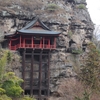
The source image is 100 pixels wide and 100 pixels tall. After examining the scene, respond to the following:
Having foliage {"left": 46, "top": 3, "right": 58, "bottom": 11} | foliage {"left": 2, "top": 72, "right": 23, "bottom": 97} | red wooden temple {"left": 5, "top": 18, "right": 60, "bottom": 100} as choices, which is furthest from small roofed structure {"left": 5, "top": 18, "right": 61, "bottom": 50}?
foliage {"left": 2, "top": 72, "right": 23, "bottom": 97}

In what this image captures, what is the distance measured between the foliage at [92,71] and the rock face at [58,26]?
2.59 meters

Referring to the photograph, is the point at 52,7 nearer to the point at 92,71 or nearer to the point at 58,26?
the point at 58,26

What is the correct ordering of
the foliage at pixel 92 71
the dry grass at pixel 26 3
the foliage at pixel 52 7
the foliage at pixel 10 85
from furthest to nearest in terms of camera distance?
1. the foliage at pixel 52 7
2. the dry grass at pixel 26 3
3. the foliage at pixel 92 71
4. the foliage at pixel 10 85

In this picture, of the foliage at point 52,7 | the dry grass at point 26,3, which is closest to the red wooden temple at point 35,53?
the dry grass at point 26,3

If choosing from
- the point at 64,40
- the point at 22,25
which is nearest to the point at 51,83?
the point at 64,40

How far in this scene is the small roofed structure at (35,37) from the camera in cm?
3114

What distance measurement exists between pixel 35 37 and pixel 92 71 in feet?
23.9

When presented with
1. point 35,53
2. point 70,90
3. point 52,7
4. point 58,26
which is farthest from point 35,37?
point 70,90

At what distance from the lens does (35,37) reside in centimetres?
3180

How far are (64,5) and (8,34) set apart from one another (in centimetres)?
868

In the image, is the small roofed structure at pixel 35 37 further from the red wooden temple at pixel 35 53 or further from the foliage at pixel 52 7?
the foliage at pixel 52 7

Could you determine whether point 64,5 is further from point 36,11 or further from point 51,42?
point 51,42

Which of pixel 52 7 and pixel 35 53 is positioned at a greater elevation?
pixel 52 7

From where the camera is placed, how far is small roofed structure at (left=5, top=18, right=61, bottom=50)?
31.1m
